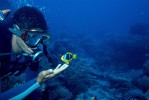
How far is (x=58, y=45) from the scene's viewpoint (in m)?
16.0

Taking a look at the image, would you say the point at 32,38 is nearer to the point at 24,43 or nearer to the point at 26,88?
the point at 24,43

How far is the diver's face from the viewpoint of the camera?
8.52ft

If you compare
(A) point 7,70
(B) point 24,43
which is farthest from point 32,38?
(A) point 7,70

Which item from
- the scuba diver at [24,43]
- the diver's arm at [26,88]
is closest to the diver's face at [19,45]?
the scuba diver at [24,43]

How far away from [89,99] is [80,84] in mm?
827

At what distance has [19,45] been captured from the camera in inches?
102

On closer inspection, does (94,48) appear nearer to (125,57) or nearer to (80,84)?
(125,57)

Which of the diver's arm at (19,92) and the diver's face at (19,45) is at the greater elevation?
the diver's face at (19,45)

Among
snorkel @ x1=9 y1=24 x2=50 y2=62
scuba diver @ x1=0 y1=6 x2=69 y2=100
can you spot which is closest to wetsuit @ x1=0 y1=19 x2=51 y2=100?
scuba diver @ x1=0 y1=6 x2=69 y2=100

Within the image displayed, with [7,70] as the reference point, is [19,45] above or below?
above

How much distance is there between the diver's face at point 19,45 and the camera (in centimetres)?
260

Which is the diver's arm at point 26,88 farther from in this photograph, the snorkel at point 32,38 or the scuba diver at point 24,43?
the snorkel at point 32,38

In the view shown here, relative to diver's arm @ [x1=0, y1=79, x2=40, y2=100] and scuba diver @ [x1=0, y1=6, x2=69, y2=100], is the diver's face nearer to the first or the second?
scuba diver @ [x1=0, y1=6, x2=69, y2=100]

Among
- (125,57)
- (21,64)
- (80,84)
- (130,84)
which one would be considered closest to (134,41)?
(125,57)
